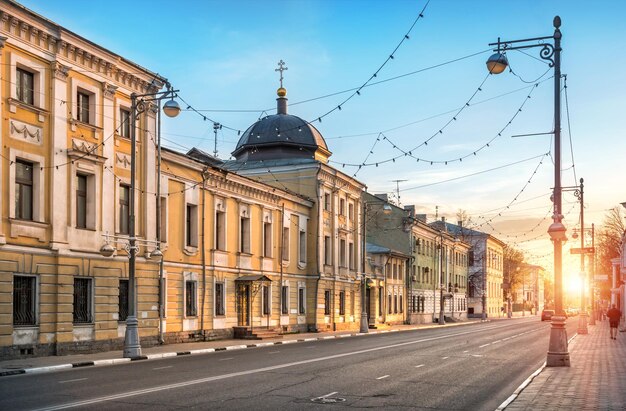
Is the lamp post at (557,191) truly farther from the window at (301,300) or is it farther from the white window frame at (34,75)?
the window at (301,300)

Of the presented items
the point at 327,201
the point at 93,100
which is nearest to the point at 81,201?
the point at 93,100

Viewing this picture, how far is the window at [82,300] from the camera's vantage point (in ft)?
86.0

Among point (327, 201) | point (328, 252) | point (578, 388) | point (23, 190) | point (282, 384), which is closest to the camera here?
point (578, 388)

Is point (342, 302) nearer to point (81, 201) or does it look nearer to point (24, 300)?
point (81, 201)

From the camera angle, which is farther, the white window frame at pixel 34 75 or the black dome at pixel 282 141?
the black dome at pixel 282 141

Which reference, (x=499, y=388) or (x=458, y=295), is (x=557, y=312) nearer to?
(x=499, y=388)

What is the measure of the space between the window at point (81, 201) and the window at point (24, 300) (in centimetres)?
303

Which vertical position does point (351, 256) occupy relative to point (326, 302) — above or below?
above

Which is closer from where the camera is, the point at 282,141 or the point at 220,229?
the point at 220,229

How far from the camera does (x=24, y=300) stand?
78.7ft

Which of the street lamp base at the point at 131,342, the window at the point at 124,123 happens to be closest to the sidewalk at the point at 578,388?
the street lamp base at the point at 131,342

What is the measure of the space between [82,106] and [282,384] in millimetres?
14919

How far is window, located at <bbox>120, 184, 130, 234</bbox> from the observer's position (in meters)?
29.1

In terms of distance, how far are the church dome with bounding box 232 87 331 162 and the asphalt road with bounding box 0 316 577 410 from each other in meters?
29.0
